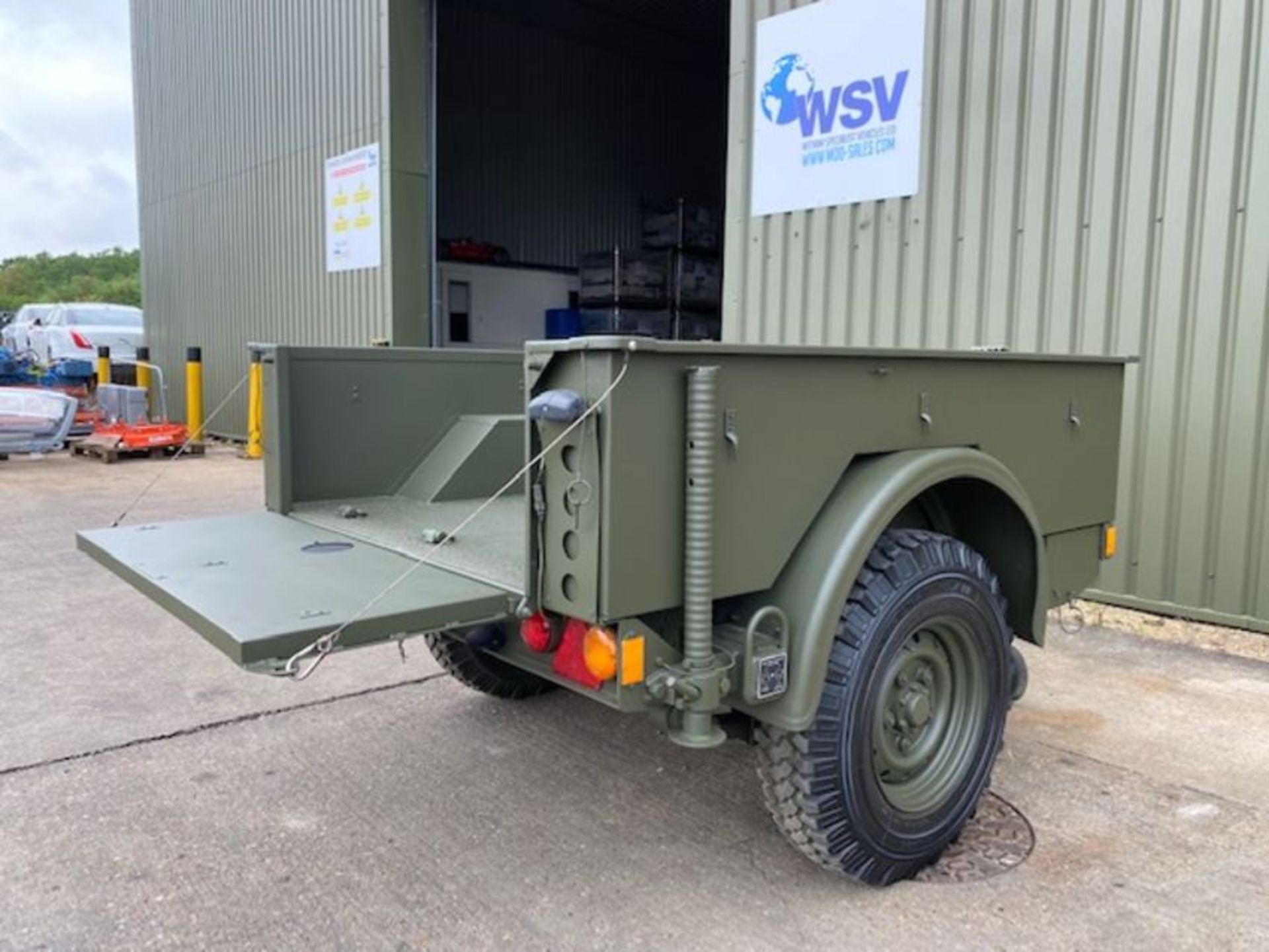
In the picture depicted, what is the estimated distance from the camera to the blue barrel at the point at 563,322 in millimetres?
15938

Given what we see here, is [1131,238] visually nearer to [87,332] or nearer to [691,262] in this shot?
[691,262]

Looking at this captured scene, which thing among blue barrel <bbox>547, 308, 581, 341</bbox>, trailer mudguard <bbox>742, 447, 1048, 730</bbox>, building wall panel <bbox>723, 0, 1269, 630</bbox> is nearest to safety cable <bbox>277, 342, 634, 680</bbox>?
trailer mudguard <bbox>742, 447, 1048, 730</bbox>

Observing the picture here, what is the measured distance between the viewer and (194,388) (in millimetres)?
15594

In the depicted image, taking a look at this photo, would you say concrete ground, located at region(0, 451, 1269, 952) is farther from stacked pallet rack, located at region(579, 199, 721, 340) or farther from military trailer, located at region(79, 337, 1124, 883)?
stacked pallet rack, located at region(579, 199, 721, 340)

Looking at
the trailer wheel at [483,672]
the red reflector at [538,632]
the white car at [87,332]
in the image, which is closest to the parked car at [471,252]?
the white car at [87,332]

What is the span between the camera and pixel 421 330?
11.1 metres

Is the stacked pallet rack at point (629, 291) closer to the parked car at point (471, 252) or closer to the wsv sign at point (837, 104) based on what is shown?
the parked car at point (471, 252)

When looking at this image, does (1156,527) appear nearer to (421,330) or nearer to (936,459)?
(936,459)

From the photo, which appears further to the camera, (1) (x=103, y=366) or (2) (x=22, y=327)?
(2) (x=22, y=327)

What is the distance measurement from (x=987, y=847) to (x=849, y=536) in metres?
1.19

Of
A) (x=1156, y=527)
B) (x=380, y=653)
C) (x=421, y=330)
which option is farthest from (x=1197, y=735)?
(x=421, y=330)

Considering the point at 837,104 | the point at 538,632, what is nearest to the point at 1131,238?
the point at 837,104

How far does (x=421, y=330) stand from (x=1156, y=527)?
7.94 m

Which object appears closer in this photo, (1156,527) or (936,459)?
(936,459)
